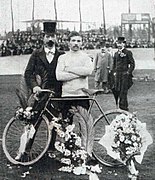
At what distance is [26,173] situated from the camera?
70.2 inches

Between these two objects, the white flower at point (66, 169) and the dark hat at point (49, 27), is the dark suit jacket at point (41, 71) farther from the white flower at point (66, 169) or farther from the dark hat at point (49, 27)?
the white flower at point (66, 169)

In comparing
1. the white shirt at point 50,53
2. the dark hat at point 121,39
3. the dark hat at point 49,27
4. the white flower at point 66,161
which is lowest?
the white flower at point 66,161

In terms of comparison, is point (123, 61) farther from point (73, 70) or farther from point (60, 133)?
point (60, 133)

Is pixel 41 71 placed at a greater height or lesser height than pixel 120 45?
lesser

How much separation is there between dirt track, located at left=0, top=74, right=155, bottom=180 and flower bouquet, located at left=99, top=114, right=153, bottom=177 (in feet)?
0.15

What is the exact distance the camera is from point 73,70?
1776 millimetres

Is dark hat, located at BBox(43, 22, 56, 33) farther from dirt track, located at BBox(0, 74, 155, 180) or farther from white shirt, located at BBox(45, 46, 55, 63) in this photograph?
dirt track, located at BBox(0, 74, 155, 180)

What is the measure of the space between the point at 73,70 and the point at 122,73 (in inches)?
12.2

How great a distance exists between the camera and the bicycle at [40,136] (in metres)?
1.83

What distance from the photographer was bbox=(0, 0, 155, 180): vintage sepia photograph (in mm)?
1779

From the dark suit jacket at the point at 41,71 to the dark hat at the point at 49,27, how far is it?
11cm

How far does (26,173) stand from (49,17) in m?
0.96

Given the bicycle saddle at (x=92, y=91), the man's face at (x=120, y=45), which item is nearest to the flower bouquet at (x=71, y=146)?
the bicycle saddle at (x=92, y=91)

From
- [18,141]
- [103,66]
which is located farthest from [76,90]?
[18,141]
